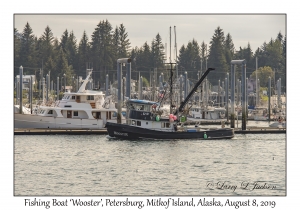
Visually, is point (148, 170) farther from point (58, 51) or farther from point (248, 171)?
point (58, 51)

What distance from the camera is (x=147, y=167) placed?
158 feet

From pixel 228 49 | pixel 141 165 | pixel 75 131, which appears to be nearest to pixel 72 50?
pixel 228 49

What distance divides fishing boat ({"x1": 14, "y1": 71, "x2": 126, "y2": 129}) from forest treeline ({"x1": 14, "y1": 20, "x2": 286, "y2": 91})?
192 feet

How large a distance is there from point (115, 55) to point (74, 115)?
220ft

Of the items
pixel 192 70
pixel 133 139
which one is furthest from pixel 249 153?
pixel 192 70

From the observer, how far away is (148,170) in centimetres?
4684

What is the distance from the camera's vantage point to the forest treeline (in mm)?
141625

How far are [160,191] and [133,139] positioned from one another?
2519 centimetres

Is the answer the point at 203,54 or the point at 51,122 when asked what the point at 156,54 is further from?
the point at 51,122

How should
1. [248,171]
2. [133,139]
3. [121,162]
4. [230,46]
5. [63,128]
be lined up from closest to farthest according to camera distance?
[248,171]
[121,162]
[133,139]
[63,128]
[230,46]

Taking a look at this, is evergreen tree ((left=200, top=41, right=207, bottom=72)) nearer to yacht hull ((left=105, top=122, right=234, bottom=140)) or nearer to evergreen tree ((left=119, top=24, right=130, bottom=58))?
evergreen tree ((left=119, top=24, right=130, bottom=58))

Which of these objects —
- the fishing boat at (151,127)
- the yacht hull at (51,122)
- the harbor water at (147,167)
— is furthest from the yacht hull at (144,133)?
the yacht hull at (51,122)
